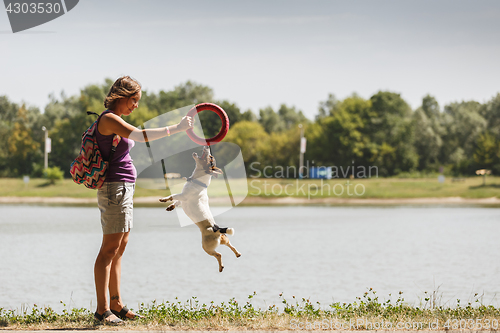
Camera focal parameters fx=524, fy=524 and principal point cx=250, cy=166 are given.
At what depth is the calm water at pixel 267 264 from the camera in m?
12.2

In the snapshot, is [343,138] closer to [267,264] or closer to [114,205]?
[267,264]

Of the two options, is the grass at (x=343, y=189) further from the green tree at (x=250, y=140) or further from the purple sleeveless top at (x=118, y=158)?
the purple sleeveless top at (x=118, y=158)

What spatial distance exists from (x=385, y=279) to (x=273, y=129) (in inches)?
3214

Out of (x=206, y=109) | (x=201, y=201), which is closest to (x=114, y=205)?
(x=201, y=201)

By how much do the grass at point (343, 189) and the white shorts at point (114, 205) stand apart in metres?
50.0

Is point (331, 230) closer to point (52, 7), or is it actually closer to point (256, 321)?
point (52, 7)

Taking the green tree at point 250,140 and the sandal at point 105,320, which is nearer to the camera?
the sandal at point 105,320

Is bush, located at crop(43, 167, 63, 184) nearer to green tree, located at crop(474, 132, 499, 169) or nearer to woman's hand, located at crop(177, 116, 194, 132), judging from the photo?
green tree, located at crop(474, 132, 499, 169)

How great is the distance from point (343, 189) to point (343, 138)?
60.2ft

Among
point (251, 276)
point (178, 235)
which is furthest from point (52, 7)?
point (178, 235)

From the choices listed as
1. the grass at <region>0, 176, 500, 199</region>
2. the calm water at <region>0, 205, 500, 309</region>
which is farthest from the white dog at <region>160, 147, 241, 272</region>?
the grass at <region>0, 176, 500, 199</region>

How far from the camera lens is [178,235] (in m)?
26.8

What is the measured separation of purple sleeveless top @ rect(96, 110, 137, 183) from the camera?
502cm

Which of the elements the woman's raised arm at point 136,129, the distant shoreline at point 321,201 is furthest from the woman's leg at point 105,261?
the distant shoreline at point 321,201
